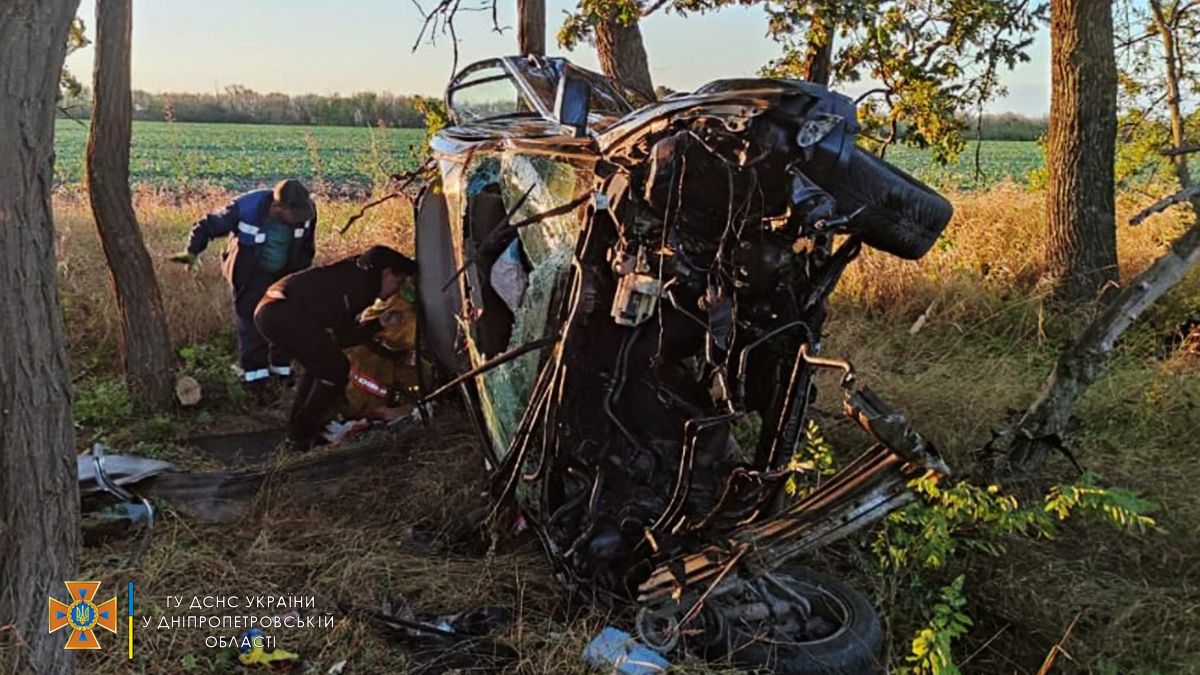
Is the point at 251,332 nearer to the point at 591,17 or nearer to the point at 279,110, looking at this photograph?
the point at 591,17

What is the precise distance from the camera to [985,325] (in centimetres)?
751

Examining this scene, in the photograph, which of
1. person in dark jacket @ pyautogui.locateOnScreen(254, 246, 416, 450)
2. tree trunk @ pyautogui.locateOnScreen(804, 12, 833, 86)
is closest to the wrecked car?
person in dark jacket @ pyautogui.locateOnScreen(254, 246, 416, 450)

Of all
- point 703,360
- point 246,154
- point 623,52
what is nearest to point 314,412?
point 703,360

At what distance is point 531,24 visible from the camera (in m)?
8.25

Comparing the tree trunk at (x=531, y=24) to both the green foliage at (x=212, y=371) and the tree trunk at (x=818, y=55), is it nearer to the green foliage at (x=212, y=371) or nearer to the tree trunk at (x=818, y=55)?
the tree trunk at (x=818, y=55)

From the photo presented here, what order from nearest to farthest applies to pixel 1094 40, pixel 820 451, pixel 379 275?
pixel 820 451, pixel 379 275, pixel 1094 40

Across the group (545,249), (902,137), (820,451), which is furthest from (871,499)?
(902,137)

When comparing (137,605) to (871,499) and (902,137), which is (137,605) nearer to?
(871,499)

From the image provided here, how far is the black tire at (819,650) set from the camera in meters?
3.12

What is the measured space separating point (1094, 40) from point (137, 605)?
775 cm

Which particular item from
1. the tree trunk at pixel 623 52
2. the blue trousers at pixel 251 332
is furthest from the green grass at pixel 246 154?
the blue trousers at pixel 251 332

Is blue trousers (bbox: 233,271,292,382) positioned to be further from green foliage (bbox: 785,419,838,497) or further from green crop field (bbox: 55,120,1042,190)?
green foliage (bbox: 785,419,838,497)

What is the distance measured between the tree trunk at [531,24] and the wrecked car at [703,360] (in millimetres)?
4525

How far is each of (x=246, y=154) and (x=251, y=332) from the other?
2851 cm
